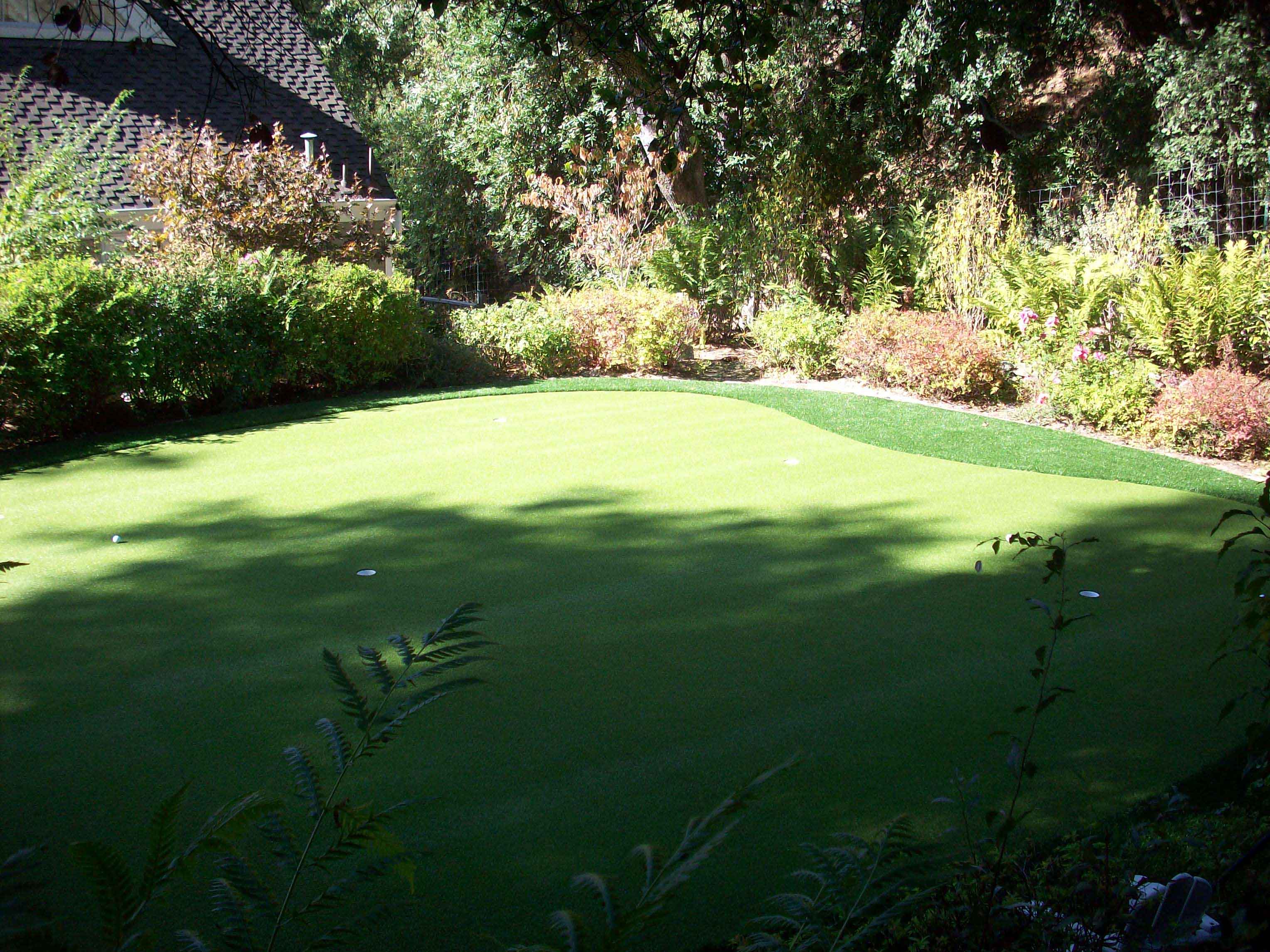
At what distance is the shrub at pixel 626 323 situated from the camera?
1388 centimetres

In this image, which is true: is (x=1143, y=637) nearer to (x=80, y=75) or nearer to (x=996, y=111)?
(x=996, y=111)

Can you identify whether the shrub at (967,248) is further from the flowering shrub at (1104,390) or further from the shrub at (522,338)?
the shrub at (522,338)

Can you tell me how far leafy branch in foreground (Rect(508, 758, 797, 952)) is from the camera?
1027 mm

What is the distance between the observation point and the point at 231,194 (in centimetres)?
1406

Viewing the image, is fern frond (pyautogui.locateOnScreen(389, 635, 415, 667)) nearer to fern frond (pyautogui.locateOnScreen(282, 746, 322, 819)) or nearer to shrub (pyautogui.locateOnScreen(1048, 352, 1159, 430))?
fern frond (pyautogui.locateOnScreen(282, 746, 322, 819))

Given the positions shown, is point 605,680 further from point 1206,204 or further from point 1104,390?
point 1206,204

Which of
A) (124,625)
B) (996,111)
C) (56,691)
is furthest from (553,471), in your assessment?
(996,111)

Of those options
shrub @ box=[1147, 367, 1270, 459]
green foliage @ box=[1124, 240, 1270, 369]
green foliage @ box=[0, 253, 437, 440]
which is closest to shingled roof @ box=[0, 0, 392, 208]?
green foliage @ box=[0, 253, 437, 440]

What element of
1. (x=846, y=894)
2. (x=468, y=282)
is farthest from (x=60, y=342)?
(x=468, y=282)

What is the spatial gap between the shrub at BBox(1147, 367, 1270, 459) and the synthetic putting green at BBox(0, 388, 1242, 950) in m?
0.94

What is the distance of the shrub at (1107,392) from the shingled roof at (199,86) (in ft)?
39.5

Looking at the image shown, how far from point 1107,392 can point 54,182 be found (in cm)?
1331

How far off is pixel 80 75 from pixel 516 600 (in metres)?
15.1

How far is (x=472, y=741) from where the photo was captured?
13.1 feet
